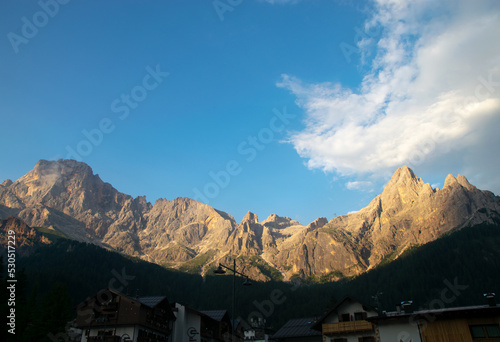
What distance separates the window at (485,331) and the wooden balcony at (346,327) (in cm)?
1301

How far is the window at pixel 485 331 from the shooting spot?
A: 113 ft

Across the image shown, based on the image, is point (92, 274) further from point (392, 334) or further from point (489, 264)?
point (489, 264)

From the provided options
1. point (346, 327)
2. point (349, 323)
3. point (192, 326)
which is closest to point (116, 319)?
point (192, 326)

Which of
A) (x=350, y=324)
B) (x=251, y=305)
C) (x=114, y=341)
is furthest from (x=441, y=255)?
(x=114, y=341)

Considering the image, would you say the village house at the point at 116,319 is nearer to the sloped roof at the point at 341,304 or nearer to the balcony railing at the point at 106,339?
the balcony railing at the point at 106,339

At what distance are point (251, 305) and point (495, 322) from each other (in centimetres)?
17666

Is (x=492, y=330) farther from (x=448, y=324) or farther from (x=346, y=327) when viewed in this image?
(x=346, y=327)

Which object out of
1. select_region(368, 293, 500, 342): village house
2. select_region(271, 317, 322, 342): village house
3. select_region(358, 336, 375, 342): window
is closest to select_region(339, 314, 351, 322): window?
select_region(358, 336, 375, 342): window

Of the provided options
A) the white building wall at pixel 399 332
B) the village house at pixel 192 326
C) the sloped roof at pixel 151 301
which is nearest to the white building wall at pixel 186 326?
the village house at pixel 192 326

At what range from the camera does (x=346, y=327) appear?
1903 inches

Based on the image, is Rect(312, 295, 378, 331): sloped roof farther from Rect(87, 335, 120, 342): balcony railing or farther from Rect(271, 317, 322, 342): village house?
Rect(87, 335, 120, 342): balcony railing

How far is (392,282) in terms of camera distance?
7790 inches

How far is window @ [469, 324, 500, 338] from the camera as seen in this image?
34.4m

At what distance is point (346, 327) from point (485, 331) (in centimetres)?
1756
